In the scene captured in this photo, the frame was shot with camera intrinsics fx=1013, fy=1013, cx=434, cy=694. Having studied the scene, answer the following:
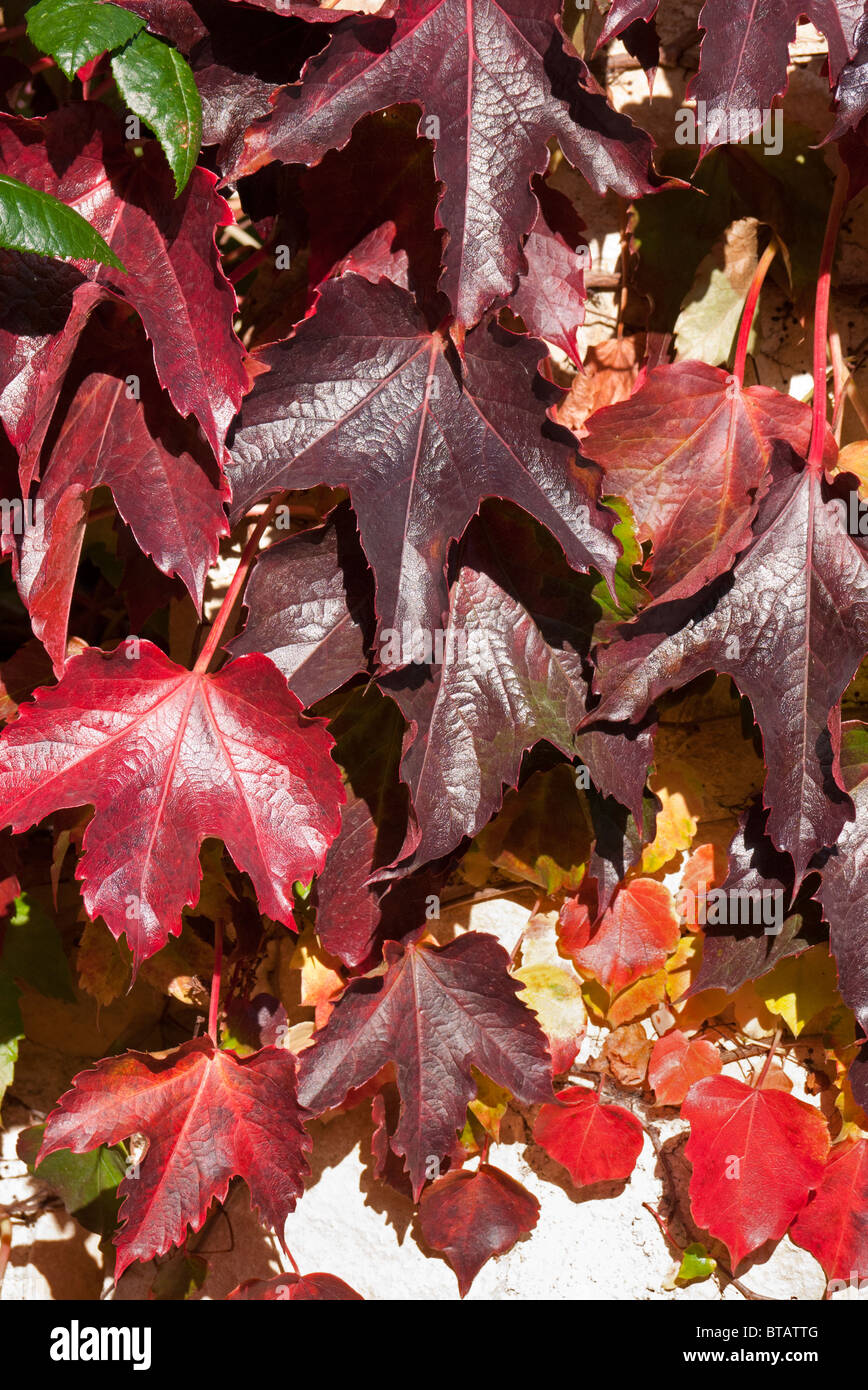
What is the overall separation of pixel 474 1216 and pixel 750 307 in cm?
110

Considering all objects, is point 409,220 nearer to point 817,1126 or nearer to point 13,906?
point 13,906

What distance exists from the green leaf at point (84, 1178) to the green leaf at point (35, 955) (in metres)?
0.19

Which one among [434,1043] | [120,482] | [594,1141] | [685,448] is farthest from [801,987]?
[120,482]

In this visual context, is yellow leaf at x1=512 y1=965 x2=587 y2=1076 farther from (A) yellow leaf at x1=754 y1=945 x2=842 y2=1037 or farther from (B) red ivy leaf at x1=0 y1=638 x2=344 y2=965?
(B) red ivy leaf at x1=0 y1=638 x2=344 y2=965

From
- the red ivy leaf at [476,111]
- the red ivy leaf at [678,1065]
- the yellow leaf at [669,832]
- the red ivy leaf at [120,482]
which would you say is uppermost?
the red ivy leaf at [476,111]

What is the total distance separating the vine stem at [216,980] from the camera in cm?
117

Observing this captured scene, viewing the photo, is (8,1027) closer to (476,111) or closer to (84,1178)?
(84,1178)

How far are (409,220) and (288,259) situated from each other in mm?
190

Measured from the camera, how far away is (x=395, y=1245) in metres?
1.31

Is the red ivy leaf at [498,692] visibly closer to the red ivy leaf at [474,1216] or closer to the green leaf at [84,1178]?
the red ivy leaf at [474,1216]

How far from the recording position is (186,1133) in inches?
43.9

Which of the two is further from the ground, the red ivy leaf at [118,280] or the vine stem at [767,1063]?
the red ivy leaf at [118,280]

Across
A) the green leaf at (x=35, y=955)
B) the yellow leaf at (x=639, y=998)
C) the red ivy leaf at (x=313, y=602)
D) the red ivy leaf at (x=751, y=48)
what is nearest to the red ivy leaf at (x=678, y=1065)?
the yellow leaf at (x=639, y=998)

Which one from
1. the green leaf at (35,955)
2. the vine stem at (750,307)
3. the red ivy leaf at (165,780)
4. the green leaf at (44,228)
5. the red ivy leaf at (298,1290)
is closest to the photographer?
the green leaf at (44,228)
